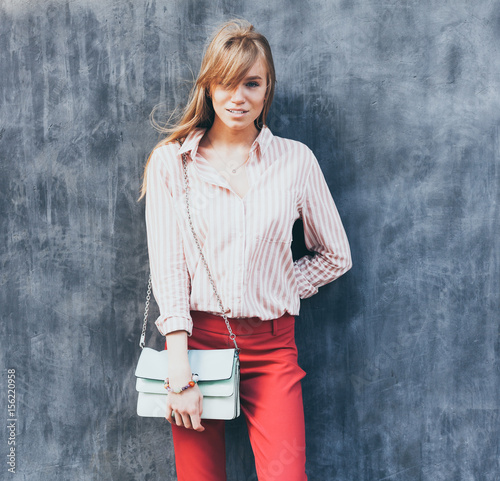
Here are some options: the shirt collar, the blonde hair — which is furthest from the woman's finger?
the blonde hair

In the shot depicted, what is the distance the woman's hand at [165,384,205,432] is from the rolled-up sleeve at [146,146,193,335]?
0.23 meters

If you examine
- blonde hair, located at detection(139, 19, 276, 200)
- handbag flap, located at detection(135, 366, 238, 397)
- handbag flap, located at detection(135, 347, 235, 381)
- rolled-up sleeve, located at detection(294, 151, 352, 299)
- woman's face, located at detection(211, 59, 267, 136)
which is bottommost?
handbag flap, located at detection(135, 366, 238, 397)

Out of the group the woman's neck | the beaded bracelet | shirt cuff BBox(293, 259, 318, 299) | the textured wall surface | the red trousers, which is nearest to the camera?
the beaded bracelet

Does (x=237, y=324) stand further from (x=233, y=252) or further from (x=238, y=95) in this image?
(x=238, y=95)

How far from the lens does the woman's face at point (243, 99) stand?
1.79 m

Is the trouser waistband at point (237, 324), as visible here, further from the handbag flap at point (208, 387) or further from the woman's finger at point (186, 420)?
the woman's finger at point (186, 420)

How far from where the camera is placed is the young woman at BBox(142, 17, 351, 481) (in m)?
1.78

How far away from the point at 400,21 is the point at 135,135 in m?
1.44

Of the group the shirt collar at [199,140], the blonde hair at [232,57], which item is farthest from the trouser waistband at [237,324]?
the blonde hair at [232,57]

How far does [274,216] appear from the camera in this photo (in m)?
1.85

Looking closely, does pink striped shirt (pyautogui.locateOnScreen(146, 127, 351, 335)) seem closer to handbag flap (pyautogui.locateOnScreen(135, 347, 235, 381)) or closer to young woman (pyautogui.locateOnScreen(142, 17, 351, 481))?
young woman (pyautogui.locateOnScreen(142, 17, 351, 481))

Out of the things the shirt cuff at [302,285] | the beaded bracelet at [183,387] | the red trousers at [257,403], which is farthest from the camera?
the shirt cuff at [302,285]

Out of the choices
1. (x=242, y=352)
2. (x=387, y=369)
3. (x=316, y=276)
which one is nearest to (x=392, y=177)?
(x=316, y=276)

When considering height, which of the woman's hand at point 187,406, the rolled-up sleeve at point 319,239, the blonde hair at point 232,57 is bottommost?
the woman's hand at point 187,406
